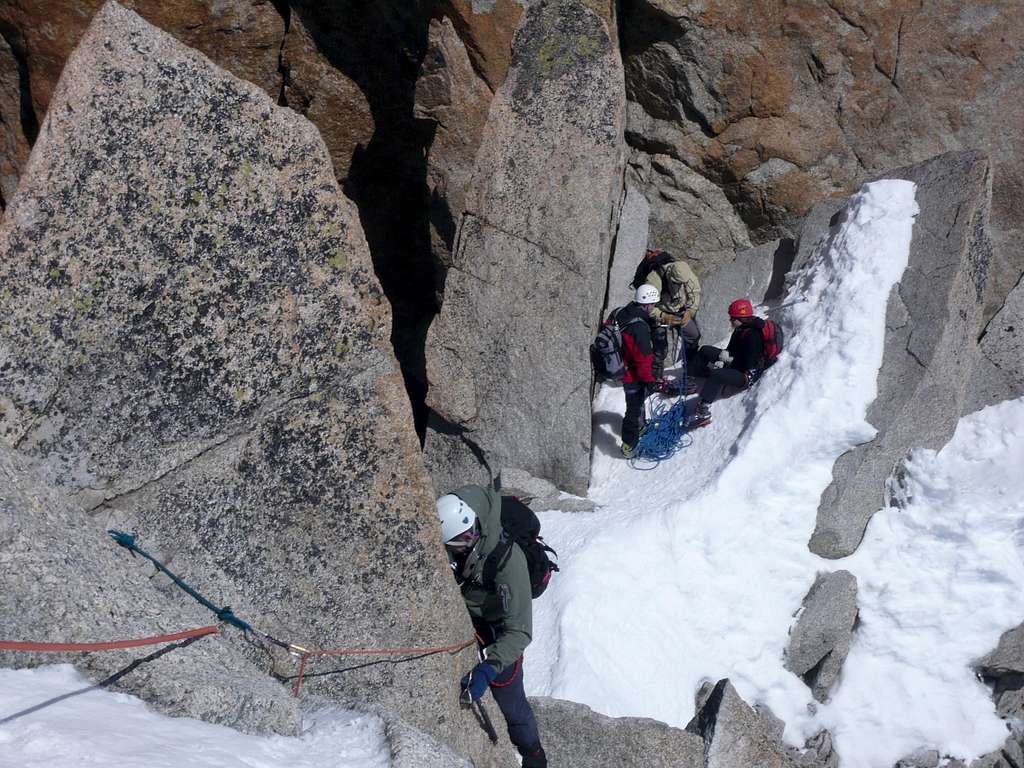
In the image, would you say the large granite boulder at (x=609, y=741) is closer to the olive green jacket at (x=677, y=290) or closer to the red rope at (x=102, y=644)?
the red rope at (x=102, y=644)

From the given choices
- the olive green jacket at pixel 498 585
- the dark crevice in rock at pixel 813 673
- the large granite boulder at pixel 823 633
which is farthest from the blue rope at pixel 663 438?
the olive green jacket at pixel 498 585

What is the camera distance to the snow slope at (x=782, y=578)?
7.04 meters

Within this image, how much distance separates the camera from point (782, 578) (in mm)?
7531

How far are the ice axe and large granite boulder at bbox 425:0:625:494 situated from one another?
3.65 metres

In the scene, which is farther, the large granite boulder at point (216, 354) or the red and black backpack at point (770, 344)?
the red and black backpack at point (770, 344)

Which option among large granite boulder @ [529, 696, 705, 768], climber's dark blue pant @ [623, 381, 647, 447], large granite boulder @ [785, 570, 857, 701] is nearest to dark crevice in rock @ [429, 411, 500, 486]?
climber's dark blue pant @ [623, 381, 647, 447]

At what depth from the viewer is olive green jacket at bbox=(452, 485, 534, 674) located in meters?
4.75

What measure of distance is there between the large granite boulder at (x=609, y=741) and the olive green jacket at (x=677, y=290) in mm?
4465

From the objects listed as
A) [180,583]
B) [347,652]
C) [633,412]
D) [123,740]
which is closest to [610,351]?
[633,412]

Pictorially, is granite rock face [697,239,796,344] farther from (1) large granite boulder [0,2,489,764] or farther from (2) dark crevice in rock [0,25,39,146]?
(2) dark crevice in rock [0,25,39,146]

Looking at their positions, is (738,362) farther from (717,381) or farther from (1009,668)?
(1009,668)

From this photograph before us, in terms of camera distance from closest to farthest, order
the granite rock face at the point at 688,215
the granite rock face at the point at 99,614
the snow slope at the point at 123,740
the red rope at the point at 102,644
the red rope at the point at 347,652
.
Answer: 1. the snow slope at the point at 123,740
2. the red rope at the point at 102,644
3. the granite rock face at the point at 99,614
4. the red rope at the point at 347,652
5. the granite rock face at the point at 688,215

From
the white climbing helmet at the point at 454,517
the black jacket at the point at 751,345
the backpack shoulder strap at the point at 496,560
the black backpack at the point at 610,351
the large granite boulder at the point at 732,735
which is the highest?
the black jacket at the point at 751,345

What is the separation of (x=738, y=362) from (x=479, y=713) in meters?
4.71
